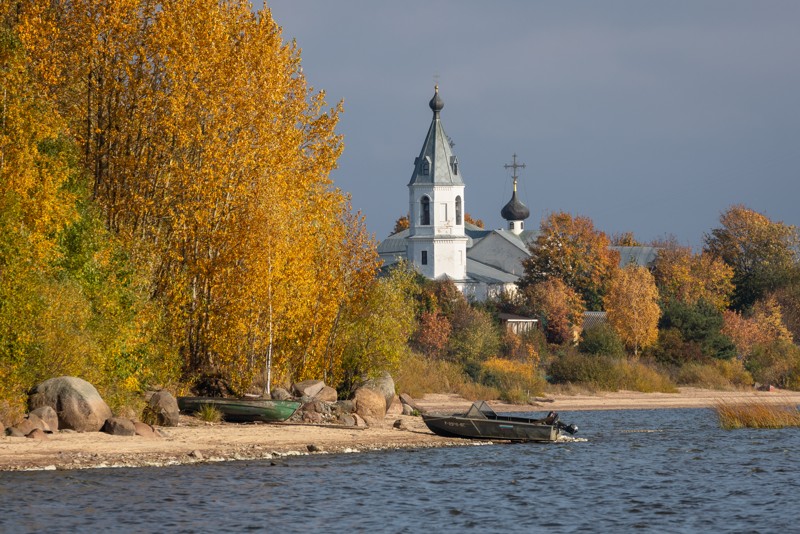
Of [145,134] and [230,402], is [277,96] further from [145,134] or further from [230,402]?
[230,402]

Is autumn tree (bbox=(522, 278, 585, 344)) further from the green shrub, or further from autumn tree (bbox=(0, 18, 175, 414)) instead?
autumn tree (bbox=(0, 18, 175, 414))

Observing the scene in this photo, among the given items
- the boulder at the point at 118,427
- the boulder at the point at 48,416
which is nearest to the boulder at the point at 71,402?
the boulder at the point at 118,427

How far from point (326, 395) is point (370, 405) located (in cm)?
160

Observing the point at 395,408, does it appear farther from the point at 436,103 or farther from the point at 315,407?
the point at 436,103

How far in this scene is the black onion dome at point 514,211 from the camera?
17562 centimetres

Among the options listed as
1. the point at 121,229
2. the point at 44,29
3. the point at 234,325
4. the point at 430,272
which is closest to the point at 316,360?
the point at 234,325

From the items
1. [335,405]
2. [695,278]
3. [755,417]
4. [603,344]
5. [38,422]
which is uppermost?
[695,278]

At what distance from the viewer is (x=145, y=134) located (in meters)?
42.4

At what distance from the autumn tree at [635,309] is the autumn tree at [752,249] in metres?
18.7

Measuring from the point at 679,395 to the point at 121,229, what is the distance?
38.0 m

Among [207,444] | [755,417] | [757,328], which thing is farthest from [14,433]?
[757,328]

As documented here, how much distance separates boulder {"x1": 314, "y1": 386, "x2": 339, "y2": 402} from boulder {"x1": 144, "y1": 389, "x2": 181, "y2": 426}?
6.51 metres

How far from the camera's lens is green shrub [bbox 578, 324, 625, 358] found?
252 ft

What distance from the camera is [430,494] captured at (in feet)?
97.1
